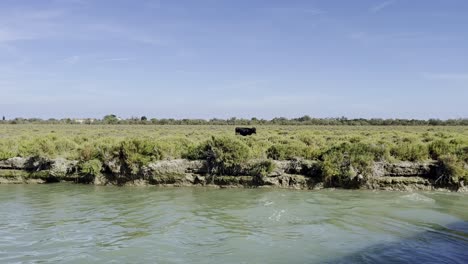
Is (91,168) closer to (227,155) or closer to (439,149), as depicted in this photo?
(227,155)


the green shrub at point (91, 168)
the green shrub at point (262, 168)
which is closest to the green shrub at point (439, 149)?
the green shrub at point (262, 168)

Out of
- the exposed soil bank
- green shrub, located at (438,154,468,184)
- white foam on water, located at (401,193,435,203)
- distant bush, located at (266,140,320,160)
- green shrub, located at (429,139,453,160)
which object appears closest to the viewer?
white foam on water, located at (401,193,435,203)

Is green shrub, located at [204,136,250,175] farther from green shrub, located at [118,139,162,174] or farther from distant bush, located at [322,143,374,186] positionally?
distant bush, located at [322,143,374,186]

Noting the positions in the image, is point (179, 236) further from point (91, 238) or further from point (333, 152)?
point (333, 152)

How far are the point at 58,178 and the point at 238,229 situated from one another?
31.1 feet

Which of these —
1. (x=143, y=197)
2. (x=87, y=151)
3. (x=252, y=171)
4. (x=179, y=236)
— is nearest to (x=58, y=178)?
(x=87, y=151)

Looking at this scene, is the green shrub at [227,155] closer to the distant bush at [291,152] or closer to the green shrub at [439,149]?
the distant bush at [291,152]

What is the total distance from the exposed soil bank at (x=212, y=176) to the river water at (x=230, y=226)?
779 millimetres

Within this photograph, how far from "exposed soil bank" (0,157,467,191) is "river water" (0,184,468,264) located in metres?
0.78

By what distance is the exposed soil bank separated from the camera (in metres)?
14.8

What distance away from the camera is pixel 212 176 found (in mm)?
15648

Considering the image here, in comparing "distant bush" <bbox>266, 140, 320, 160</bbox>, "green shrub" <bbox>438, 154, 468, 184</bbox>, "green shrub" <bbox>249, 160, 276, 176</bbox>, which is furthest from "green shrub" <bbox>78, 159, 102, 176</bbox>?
"green shrub" <bbox>438, 154, 468, 184</bbox>

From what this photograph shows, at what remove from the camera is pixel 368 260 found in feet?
25.1

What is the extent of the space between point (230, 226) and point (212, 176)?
5576 millimetres
